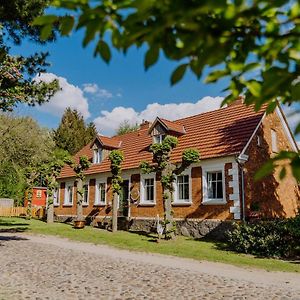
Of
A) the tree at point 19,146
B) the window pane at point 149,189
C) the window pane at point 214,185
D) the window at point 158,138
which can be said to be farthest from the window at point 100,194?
the tree at point 19,146

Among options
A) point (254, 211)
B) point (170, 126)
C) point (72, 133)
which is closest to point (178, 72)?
point (254, 211)

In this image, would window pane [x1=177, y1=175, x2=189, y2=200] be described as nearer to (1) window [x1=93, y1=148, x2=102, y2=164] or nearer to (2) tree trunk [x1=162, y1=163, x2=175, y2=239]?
(2) tree trunk [x1=162, y1=163, x2=175, y2=239]

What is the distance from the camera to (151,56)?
63.8 inches

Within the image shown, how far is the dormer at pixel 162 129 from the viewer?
75.5ft

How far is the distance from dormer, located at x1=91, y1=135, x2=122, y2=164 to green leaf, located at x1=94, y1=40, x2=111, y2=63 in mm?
27085

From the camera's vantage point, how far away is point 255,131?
64.2ft

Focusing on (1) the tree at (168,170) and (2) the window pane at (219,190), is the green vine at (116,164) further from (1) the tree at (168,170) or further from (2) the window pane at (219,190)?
(2) the window pane at (219,190)

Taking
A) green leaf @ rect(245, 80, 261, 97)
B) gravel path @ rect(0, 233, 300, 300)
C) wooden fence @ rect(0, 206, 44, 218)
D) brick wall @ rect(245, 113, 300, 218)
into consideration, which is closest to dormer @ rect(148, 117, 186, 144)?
brick wall @ rect(245, 113, 300, 218)

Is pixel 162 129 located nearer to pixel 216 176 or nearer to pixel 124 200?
pixel 216 176

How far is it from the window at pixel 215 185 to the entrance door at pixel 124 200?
23.9 ft

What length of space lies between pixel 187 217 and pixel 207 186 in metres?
2.11

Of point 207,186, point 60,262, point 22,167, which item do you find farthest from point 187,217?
point 22,167

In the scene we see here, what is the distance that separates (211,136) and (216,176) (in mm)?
2859

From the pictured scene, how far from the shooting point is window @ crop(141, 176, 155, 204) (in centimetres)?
2330
